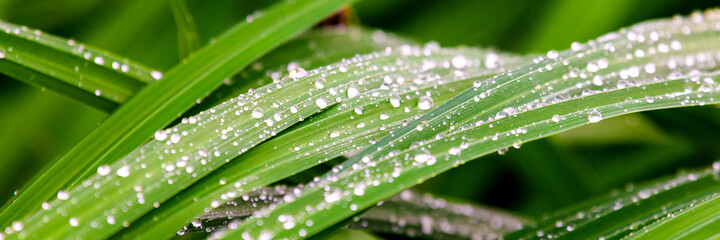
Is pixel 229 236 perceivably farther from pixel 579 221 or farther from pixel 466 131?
pixel 579 221

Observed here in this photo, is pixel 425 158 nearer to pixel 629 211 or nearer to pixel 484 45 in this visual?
pixel 629 211

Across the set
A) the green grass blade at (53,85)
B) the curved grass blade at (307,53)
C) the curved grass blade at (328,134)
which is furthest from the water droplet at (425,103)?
the green grass blade at (53,85)

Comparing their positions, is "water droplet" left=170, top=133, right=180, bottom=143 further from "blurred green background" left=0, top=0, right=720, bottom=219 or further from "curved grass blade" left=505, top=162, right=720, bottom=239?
"blurred green background" left=0, top=0, right=720, bottom=219

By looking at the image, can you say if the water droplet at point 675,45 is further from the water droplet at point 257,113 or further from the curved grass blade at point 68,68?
the curved grass blade at point 68,68

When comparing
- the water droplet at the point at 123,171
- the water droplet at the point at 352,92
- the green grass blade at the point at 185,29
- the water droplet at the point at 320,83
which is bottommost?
the water droplet at the point at 123,171

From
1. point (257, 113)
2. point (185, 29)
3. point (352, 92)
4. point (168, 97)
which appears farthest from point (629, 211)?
point (185, 29)

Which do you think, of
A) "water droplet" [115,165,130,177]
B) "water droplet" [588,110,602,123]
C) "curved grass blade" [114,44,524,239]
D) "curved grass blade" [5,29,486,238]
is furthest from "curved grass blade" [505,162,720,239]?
"water droplet" [115,165,130,177]
